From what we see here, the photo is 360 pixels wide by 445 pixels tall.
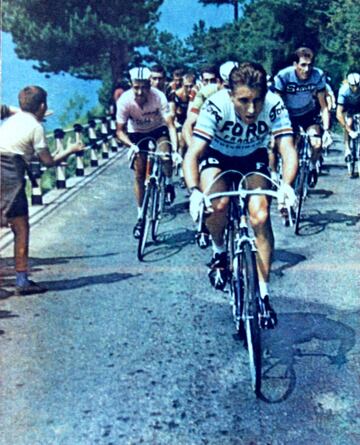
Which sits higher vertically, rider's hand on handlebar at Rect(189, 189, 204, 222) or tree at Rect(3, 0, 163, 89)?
tree at Rect(3, 0, 163, 89)

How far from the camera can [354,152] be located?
14492 millimetres

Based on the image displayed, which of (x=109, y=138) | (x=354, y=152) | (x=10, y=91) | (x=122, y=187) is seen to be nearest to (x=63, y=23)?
(x=10, y=91)

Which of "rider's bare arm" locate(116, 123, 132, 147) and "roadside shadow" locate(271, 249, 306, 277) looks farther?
"rider's bare arm" locate(116, 123, 132, 147)

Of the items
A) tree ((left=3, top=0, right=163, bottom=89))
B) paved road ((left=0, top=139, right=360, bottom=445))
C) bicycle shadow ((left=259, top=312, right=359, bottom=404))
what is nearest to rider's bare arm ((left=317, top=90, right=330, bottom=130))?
paved road ((left=0, top=139, right=360, bottom=445))

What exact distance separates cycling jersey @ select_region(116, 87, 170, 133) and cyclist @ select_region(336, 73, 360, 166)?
4785 millimetres

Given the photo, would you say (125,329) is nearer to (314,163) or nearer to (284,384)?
(284,384)

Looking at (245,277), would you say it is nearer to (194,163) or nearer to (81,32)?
(194,163)

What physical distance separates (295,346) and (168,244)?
12.5ft

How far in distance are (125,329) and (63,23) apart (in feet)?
11.1

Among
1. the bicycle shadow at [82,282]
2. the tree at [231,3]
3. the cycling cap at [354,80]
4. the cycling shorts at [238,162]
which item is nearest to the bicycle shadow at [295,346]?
the cycling shorts at [238,162]

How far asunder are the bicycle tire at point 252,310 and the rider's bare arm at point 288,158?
1.96ft

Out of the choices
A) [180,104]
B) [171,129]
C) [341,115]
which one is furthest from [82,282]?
[180,104]

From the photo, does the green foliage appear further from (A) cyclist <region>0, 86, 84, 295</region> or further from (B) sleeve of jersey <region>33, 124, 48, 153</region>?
(B) sleeve of jersey <region>33, 124, 48, 153</region>

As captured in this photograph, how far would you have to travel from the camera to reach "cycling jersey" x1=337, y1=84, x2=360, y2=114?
13305mm
